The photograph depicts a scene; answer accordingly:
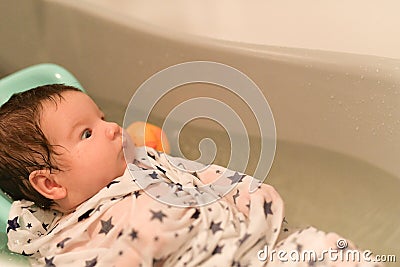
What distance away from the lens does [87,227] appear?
983 millimetres

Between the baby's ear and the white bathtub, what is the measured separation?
475 mm

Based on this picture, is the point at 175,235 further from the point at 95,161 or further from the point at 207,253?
the point at 95,161

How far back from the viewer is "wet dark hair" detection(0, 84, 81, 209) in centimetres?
100

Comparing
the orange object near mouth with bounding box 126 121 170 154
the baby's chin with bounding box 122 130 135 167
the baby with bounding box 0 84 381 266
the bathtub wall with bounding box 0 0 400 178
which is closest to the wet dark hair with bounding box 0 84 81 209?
the baby with bounding box 0 84 381 266

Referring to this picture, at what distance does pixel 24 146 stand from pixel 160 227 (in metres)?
0.26

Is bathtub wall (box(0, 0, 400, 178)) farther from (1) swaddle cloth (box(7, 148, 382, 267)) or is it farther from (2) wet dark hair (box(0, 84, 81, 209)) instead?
(2) wet dark hair (box(0, 84, 81, 209))

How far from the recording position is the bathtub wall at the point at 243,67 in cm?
124

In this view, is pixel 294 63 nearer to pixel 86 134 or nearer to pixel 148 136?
pixel 148 136

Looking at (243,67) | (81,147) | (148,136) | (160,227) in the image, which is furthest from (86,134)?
(243,67)

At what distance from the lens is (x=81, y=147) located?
3.34 feet

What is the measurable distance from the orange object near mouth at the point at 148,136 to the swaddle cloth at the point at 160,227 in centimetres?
26

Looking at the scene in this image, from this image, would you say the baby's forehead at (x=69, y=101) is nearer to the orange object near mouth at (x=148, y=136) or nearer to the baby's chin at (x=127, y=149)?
the baby's chin at (x=127, y=149)

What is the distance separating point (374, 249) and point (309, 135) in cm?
30

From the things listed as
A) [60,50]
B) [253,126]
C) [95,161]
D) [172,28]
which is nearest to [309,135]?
[253,126]
